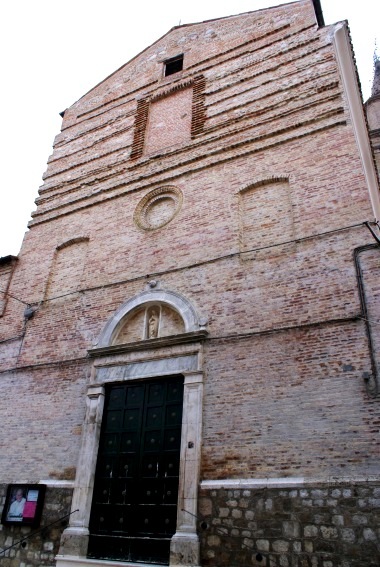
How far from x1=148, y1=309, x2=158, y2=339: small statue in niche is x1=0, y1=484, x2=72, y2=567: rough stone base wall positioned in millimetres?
2995

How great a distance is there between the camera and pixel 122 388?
8.62 metres

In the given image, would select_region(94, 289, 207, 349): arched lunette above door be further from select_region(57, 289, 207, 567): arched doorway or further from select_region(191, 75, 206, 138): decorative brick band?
select_region(191, 75, 206, 138): decorative brick band

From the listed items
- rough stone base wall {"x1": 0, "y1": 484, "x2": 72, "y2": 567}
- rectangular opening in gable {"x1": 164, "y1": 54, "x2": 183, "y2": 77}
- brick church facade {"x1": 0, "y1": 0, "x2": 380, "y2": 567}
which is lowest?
rough stone base wall {"x1": 0, "y1": 484, "x2": 72, "y2": 567}

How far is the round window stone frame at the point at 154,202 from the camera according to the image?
10246 millimetres

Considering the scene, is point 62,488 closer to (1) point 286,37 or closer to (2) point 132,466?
(2) point 132,466

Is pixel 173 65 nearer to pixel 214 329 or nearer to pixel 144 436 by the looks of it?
pixel 214 329

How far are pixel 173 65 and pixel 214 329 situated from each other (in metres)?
9.21

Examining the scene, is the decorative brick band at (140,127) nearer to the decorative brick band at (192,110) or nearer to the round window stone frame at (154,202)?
the decorative brick band at (192,110)

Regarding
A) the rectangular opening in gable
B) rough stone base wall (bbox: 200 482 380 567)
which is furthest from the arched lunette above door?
the rectangular opening in gable

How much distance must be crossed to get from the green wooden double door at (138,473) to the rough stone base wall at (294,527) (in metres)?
0.85

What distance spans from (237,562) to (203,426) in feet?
6.21

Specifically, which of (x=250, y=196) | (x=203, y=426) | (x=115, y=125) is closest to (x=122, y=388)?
(x=203, y=426)

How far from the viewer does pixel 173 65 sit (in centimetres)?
1377

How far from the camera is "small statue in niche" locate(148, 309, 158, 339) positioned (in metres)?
8.84
